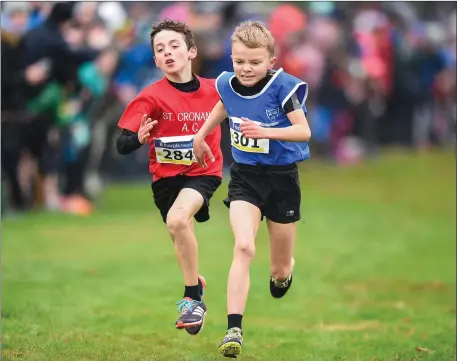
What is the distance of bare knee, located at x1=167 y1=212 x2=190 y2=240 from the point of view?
338 inches

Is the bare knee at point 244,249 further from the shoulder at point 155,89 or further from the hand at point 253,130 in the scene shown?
the shoulder at point 155,89

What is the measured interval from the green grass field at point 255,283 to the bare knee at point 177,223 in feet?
2.69

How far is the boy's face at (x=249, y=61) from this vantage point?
8.02 metres

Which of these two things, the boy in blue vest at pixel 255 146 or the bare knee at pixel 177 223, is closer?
the boy in blue vest at pixel 255 146

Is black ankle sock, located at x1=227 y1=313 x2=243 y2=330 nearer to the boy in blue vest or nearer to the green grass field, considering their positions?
the boy in blue vest

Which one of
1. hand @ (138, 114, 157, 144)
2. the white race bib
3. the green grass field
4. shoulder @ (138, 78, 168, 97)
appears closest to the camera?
the white race bib

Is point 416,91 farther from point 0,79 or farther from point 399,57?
point 0,79

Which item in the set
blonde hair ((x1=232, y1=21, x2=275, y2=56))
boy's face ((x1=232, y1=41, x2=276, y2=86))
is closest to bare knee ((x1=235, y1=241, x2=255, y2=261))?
boy's face ((x1=232, y1=41, x2=276, y2=86))

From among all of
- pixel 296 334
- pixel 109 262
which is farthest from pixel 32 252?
pixel 296 334

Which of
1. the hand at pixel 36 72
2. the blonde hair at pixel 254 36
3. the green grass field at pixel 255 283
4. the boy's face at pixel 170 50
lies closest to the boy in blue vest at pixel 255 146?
the blonde hair at pixel 254 36

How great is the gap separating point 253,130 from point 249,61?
1.54 feet

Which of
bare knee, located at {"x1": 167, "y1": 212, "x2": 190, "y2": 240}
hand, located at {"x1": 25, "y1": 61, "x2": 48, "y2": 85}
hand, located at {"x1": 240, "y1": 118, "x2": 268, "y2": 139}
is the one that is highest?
hand, located at {"x1": 25, "y1": 61, "x2": 48, "y2": 85}

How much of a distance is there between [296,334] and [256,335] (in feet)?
1.38

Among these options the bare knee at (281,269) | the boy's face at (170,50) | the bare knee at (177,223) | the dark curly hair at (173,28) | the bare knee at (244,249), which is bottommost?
the bare knee at (281,269)
